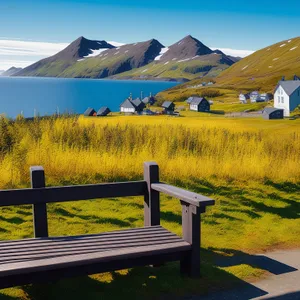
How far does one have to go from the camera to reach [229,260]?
589cm

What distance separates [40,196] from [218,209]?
14.9 ft

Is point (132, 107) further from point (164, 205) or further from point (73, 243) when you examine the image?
point (73, 243)

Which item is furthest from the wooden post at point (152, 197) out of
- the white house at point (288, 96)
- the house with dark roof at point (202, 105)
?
the house with dark roof at point (202, 105)

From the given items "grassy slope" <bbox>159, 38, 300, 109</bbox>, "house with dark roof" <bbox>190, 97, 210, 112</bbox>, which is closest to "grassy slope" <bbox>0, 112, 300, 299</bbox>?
"house with dark roof" <bbox>190, 97, 210, 112</bbox>

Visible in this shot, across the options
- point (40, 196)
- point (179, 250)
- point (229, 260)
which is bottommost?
point (229, 260)

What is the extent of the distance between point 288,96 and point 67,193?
236 ft

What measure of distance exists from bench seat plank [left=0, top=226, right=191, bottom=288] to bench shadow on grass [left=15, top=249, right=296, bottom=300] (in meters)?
0.39

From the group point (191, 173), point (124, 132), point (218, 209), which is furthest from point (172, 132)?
point (218, 209)

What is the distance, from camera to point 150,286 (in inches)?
191

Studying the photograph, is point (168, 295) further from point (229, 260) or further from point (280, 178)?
point (280, 178)

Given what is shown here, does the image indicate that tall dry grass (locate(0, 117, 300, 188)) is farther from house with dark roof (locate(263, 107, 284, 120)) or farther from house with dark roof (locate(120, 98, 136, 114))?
house with dark roof (locate(120, 98, 136, 114))

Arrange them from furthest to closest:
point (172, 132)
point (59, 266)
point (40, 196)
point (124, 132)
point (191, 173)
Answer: point (172, 132)
point (124, 132)
point (191, 173)
point (40, 196)
point (59, 266)

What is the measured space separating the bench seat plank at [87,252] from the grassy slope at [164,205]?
495 millimetres

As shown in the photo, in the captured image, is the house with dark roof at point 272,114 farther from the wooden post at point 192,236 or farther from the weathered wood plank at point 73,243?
the weathered wood plank at point 73,243
